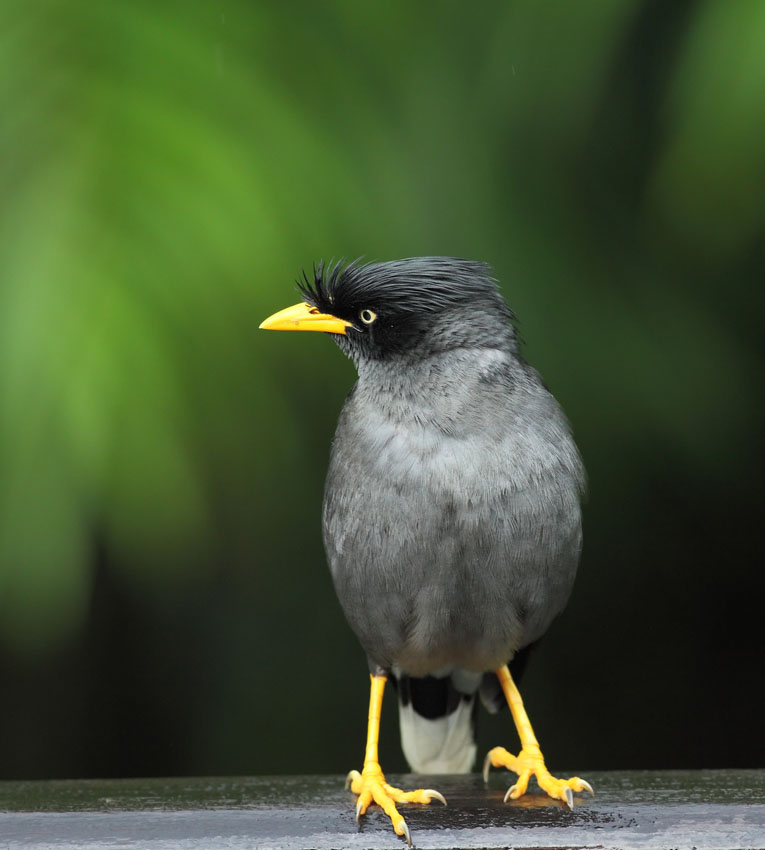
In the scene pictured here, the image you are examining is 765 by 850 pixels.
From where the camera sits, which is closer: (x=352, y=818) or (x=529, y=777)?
(x=352, y=818)

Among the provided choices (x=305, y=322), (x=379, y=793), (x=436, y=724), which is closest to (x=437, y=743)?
(x=436, y=724)

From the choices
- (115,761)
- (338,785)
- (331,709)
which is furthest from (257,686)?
(338,785)

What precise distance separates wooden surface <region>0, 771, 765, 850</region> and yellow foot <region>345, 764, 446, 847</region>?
3cm

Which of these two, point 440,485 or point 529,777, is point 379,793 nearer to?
point 529,777

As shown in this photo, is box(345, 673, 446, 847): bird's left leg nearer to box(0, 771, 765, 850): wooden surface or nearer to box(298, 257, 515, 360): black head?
box(0, 771, 765, 850): wooden surface

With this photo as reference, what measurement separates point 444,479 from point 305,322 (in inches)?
24.6

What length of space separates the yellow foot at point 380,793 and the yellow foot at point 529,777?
0.62 ft

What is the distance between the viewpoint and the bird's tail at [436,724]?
340 centimetres

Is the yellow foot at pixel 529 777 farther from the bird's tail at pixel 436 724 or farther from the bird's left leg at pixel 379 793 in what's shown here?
the bird's tail at pixel 436 724

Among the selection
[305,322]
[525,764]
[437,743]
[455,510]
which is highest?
[305,322]

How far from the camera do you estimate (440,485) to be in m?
2.68

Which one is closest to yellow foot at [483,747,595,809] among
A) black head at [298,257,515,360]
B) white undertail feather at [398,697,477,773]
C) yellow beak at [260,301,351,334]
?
white undertail feather at [398,697,477,773]

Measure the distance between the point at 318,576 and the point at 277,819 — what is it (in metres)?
1.78

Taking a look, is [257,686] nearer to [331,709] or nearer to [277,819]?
[331,709]
